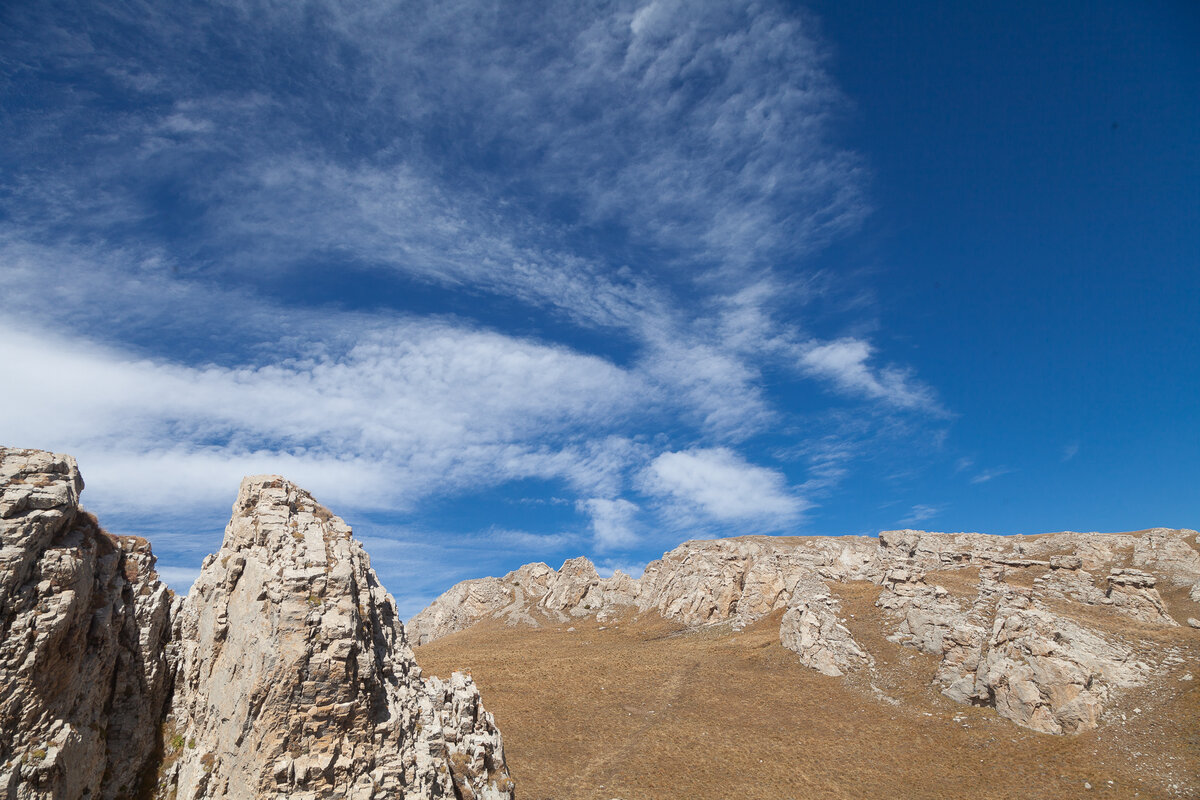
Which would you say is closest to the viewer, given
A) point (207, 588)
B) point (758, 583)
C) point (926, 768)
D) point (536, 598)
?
point (207, 588)

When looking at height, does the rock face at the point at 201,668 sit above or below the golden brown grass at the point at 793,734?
above

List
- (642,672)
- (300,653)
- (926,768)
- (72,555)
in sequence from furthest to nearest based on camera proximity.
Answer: (642,672)
(926,768)
(300,653)
(72,555)

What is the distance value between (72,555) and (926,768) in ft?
144

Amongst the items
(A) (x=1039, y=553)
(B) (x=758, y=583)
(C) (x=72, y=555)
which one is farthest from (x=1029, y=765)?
(A) (x=1039, y=553)

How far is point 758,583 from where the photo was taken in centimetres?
7219

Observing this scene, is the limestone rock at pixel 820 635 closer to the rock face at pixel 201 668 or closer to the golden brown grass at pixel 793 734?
the golden brown grass at pixel 793 734

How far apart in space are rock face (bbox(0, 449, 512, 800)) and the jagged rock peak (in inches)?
1.9

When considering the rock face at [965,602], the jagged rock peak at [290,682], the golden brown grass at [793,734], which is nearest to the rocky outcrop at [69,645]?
the jagged rock peak at [290,682]

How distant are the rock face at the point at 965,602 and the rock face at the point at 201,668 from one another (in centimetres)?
3832

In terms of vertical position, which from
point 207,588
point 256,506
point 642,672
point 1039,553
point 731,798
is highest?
point 1039,553

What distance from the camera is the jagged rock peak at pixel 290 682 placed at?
1495cm

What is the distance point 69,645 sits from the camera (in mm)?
13938

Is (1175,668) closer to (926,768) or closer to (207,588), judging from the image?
(926,768)

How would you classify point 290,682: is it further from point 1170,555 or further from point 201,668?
point 1170,555
